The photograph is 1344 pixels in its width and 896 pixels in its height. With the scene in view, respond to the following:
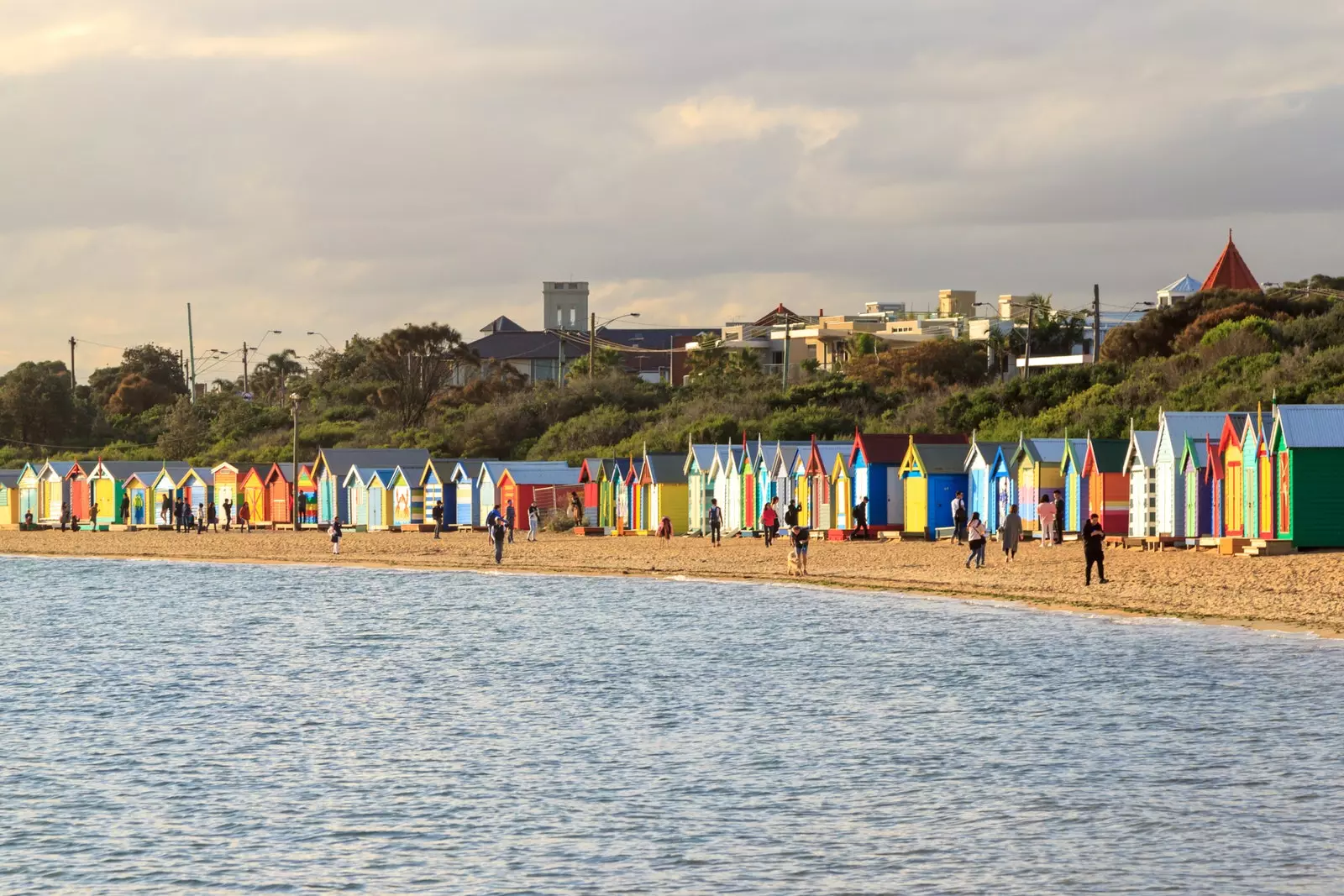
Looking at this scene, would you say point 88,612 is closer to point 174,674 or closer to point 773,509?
point 174,674

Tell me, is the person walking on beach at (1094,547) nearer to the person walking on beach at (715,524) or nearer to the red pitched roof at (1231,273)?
the person walking on beach at (715,524)

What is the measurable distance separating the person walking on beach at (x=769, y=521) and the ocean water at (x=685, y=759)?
1802 cm

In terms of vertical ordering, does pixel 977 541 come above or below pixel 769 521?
below

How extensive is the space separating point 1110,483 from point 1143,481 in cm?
177

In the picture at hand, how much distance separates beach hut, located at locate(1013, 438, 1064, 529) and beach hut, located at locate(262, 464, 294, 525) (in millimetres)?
45361

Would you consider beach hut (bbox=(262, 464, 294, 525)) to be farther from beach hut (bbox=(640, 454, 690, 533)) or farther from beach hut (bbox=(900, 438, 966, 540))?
beach hut (bbox=(900, 438, 966, 540))

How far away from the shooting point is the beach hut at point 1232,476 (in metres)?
40.8

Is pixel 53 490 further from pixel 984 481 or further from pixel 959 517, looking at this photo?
pixel 984 481

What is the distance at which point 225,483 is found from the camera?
89.8m

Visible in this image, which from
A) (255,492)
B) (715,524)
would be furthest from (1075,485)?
(255,492)

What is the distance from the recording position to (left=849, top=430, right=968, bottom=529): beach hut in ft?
179

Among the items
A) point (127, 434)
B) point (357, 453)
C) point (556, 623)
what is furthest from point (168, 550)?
point (127, 434)

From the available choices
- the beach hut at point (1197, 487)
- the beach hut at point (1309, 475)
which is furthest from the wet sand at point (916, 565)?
the beach hut at point (1197, 487)

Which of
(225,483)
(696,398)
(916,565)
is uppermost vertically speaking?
(696,398)
